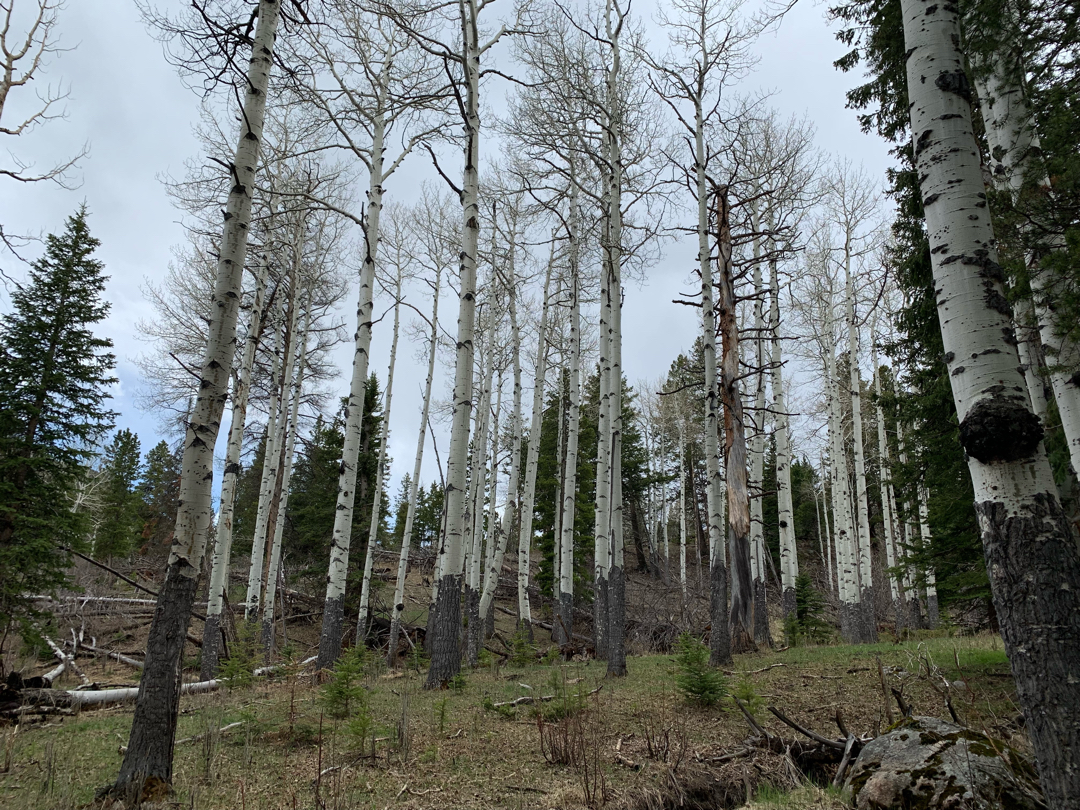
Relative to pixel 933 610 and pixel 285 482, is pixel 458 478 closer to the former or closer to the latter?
pixel 285 482

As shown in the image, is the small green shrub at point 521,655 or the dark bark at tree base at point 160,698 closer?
the dark bark at tree base at point 160,698

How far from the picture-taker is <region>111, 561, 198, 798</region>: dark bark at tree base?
3598 mm

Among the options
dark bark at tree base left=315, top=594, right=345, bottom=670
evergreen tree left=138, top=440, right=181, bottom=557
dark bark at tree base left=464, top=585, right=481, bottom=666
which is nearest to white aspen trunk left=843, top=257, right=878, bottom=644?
dark bark at tree base left=464, top=585, right=481, bottom=666

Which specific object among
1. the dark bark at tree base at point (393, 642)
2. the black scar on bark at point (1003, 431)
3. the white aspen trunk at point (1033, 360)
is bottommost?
the dark bark at tree base at point (393, 642)

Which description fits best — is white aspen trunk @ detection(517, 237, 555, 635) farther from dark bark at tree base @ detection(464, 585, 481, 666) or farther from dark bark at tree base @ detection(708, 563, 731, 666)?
dark bark at tree base @ detection(708, 563, 731, 666)

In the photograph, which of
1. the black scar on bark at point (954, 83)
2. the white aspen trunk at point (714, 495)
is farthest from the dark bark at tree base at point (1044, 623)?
the white aspen trunk at point (714, 495)

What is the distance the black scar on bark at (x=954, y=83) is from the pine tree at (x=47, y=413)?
14.7 metres

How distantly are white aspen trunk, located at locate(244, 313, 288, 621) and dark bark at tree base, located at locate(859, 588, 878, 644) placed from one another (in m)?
14.3

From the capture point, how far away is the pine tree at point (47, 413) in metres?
10.9

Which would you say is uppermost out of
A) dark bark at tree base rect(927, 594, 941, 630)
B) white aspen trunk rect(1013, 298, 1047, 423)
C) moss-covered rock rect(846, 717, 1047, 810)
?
white aspen trunk rect(1013, 298, 1047, 423)

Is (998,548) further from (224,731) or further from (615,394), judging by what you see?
(615,394)

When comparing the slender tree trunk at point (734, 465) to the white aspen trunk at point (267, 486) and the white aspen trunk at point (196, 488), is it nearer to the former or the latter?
the white aspen trunk at point (196, 488)

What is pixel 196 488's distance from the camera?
4.06m

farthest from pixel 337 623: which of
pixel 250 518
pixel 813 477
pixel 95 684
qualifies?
pixel 813 477
